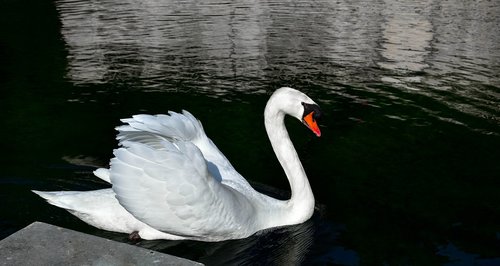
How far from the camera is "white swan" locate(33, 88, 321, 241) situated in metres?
6.51

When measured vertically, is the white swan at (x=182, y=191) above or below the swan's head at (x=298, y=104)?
below

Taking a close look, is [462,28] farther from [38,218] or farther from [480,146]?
[38,218]

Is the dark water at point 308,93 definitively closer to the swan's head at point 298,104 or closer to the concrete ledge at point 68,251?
the swan's head at point 298,104

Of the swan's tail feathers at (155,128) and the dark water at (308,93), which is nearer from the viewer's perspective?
the swan's tail feathers at (155,128)

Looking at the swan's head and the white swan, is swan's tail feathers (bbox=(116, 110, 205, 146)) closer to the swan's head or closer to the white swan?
the white swan

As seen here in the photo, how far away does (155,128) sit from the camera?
6.90 meters

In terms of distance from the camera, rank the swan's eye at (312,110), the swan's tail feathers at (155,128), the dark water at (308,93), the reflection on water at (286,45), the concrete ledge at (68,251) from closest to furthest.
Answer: the concrete ledge at (68,251) → the swan's tail feathers at (155,128) → the swan's eye at (312,110) → the dark water at (308,93) → the reflection on water at (286,45)

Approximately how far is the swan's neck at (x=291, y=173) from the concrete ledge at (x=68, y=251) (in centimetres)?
267

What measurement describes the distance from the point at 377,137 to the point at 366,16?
10138 mm

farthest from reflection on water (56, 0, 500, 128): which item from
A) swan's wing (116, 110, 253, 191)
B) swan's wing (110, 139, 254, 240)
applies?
swan's wing (110, 139, 254, 240)

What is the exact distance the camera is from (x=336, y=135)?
34.4ft

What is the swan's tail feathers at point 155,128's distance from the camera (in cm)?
689

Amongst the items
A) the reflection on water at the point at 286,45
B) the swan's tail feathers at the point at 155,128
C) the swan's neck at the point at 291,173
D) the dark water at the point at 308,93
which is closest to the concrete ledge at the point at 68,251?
the swan's tail feathers at the point at 155,128

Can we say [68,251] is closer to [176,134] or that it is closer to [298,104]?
[176,134]
